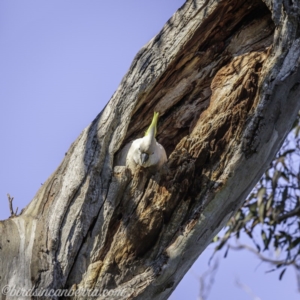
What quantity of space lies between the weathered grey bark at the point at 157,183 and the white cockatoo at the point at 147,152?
0.22 ft

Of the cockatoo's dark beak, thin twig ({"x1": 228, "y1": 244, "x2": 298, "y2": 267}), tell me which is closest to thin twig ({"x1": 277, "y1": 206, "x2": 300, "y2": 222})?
thin twig ({"x1": 228, "y1": 244, "x2": 298, "y2": 267})

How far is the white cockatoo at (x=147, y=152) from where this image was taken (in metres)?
2.94

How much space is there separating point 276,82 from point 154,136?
2.19 feet

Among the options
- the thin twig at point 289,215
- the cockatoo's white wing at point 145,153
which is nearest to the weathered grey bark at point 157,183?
the cockatoo's white wing at point 145,153

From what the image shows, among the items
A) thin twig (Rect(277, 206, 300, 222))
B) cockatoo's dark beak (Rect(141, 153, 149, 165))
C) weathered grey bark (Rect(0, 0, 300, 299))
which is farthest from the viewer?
thin twig (Rect(277, 206, 300, 222))

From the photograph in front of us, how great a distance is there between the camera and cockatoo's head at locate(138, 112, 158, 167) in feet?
9.67

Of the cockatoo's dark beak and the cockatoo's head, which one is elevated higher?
the cockatoo's head

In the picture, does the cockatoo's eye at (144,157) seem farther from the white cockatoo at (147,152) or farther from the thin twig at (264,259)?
the thin twig at (264,259)

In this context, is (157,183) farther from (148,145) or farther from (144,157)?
(148,145)

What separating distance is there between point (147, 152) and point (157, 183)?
0.18 metres

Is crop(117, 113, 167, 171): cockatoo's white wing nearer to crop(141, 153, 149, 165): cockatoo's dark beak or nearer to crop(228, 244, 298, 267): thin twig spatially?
crop(141, 153, 149, 165): cockatoo's dark beak

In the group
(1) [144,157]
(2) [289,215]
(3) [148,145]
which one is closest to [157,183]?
(1) [144,157]

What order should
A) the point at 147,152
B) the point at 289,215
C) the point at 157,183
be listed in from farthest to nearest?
the point at 289,215 → the point at 147,152 → the point at 157,183

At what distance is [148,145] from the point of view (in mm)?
3070
